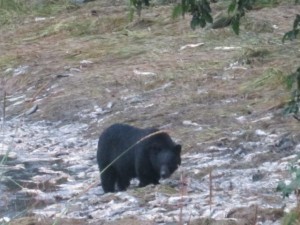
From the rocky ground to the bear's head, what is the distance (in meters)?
0.13

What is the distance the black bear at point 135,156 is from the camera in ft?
30.3

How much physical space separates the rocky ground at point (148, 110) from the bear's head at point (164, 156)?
128 millimetres

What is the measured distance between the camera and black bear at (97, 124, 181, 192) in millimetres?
9250

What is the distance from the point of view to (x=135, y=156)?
945cm

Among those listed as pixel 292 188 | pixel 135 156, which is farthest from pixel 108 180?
pixel 292 188

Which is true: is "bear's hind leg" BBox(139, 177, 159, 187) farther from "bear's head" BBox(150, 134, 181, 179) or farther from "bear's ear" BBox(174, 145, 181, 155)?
"bear's ear" BBox(174, 145, 181, 155)

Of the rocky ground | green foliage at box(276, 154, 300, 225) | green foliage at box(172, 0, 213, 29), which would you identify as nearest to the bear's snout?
the rocky ground

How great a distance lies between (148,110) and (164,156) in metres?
3.36

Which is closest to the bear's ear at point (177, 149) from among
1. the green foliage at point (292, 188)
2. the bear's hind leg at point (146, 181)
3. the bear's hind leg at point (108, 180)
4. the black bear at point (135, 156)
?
the black bear at point (135, 156)

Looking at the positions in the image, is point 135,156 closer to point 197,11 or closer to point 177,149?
point 177,149

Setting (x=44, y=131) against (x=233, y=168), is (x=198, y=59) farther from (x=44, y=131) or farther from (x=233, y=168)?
(x=233, y=168)

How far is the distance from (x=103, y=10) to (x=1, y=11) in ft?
7.42

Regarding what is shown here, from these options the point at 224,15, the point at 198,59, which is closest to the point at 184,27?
the point at 224,15

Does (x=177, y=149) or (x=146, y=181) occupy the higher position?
(x=177, y=149)
